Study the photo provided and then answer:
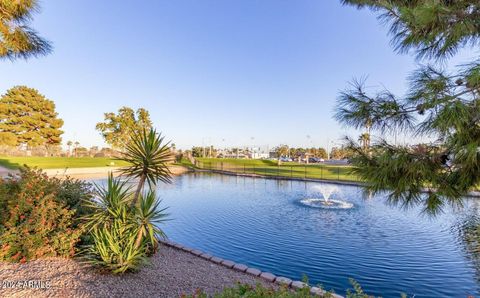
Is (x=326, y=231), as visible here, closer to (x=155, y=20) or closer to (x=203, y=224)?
(x=203, y=224)

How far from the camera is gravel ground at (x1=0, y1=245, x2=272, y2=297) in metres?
3.00

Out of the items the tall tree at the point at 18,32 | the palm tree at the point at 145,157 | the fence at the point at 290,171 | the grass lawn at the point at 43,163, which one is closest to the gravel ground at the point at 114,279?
the palm tree at the point at 145,157

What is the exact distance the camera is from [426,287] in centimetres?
449

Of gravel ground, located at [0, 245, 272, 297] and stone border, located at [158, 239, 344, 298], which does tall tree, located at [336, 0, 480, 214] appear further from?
gravel ground, located at [0, 245, 272, 297]

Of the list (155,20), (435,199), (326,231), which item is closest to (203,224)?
(326,231)

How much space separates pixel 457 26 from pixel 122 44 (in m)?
18.5

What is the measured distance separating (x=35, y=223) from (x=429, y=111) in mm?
5455

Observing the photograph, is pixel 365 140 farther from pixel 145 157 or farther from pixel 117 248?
pixel 117 248

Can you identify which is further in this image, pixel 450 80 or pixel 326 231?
pixel 326 231

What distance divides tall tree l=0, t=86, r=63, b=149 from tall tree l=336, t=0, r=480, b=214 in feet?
131

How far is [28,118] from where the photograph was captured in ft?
106

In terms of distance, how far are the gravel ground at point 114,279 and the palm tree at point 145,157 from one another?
1.16m

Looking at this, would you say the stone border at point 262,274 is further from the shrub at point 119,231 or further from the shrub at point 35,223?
the shrub at point 35,223

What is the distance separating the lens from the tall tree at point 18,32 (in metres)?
4.41
